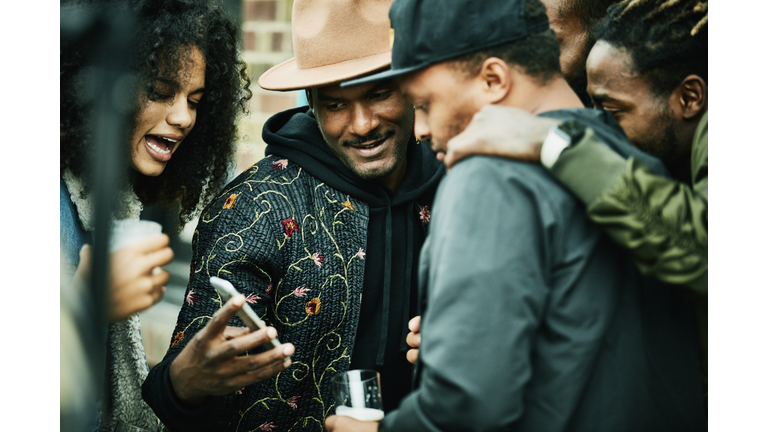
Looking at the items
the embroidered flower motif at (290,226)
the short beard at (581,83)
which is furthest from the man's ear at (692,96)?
the embroidered flower motif at (290,226)

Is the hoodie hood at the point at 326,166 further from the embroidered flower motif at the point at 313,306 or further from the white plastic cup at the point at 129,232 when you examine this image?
the white plastic cup at the point at 129,232

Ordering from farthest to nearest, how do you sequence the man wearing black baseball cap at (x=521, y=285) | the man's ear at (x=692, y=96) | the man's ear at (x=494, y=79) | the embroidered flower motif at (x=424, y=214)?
1. the embroidered flower motif at (x=424, y=214)
2. the man's ear at (x=692, y=96)
3. the man's ear at (x=494, y=79)
4. the man wearing black baseball cap at (x=521, y=285)

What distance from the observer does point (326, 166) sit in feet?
6.91

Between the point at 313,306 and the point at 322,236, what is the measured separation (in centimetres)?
22

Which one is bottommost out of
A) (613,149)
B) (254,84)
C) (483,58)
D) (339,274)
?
(339,274)

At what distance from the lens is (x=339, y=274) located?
1968 mm

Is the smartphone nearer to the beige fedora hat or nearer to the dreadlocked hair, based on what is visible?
the beige fedora hat

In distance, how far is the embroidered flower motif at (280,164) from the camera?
81.4 inches

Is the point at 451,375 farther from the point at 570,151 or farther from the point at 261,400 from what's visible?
the point at 261,400

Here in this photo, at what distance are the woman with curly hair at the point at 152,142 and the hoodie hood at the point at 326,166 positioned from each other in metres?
0.26

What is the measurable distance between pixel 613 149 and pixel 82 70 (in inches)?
52.6

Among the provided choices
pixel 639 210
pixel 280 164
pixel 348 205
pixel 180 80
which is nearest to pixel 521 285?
pixel 639 210

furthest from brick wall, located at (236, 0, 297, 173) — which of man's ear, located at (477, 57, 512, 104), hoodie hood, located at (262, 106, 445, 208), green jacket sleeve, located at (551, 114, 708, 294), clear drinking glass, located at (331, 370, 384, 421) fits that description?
green jacket sleeve, located at (551, 114, 708, 294)

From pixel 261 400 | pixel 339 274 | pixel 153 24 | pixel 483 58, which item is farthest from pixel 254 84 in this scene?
pixel 483 58
